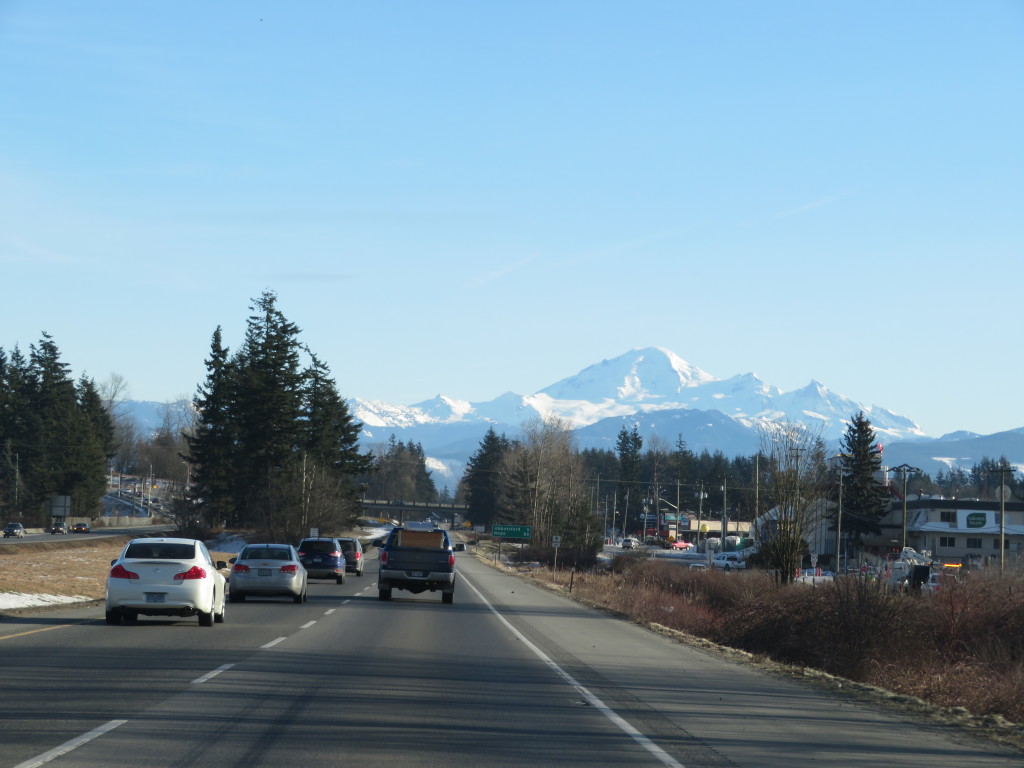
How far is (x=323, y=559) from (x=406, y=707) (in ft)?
105

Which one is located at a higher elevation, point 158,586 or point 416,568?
point 158,586

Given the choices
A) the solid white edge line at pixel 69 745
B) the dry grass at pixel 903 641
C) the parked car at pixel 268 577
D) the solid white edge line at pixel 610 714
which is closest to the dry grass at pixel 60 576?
the parked car at pixel 268 577

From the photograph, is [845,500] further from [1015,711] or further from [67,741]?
[67,741]

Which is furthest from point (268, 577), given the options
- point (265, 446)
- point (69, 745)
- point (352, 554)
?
point (265, 446)

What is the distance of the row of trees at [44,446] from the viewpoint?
113m

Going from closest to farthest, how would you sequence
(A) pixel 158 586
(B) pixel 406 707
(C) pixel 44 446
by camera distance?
(B) pixel 406 707 → (A) pixel 158 586 → (C) pixel 44 446

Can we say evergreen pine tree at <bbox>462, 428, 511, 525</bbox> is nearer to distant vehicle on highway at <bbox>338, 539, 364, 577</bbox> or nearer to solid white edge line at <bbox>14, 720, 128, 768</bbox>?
distant vehicle on highway at <bbox>338, 539, 364, 577</bbox>

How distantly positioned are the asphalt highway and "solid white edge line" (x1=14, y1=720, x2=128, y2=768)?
0.02m

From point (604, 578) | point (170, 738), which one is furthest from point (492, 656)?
point (604, 578)

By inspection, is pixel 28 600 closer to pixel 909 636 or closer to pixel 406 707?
pixel 406 707

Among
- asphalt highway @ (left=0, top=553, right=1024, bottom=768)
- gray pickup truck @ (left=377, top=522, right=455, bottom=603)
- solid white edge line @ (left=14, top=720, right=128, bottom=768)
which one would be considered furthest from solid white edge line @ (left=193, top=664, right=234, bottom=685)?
gray pickup truck @ (left=377, top=522, right=455, bottom=603)

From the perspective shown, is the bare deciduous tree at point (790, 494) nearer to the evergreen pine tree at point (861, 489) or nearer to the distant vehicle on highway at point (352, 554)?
the distant vehicle on highway at point (352, 554)

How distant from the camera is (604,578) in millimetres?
54719

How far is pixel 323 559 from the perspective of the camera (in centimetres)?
4312
